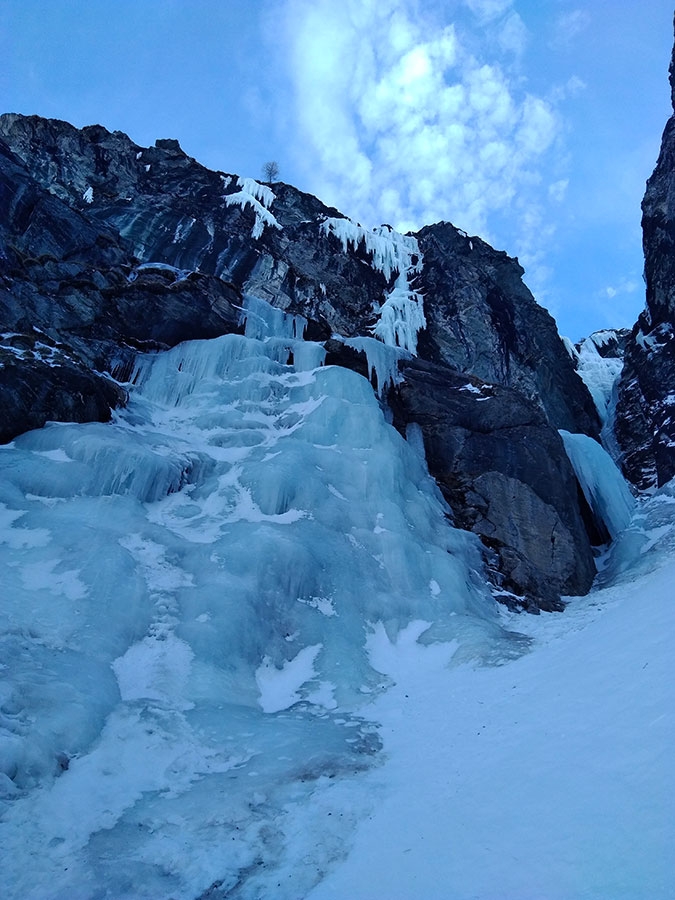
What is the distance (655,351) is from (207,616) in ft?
108

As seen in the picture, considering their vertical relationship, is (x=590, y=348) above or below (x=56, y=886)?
above

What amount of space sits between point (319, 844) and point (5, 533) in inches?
382

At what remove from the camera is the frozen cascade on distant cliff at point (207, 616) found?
6.45 m

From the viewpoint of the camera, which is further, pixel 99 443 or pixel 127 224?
pixel 127 224

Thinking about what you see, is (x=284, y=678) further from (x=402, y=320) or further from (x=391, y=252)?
(x=391, y=252)

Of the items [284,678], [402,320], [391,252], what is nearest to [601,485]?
[402,320]

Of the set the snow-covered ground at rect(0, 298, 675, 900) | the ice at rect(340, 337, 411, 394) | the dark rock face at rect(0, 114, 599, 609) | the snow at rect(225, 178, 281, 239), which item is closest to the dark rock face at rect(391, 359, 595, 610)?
the dark rock face at rect(0, 114, 599, 609)

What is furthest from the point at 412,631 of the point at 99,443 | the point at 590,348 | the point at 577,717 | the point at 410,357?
the point at 590,348

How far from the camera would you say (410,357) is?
26.0m

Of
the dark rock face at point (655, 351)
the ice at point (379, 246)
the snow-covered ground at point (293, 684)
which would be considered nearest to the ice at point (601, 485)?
the snow-covered ground at point (293, 684)

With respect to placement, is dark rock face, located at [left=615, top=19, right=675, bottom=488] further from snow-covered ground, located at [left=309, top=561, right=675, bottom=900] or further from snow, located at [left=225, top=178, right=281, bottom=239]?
snow-covered ground, located at [left=309, top=561, right=675, bottom=900]


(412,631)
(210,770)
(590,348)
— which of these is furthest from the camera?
(590,348)

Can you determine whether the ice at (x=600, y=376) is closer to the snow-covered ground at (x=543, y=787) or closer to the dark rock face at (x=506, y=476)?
the dark rock face at (x=506, y=476)

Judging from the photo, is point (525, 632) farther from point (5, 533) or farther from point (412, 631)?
point (5, 533)
